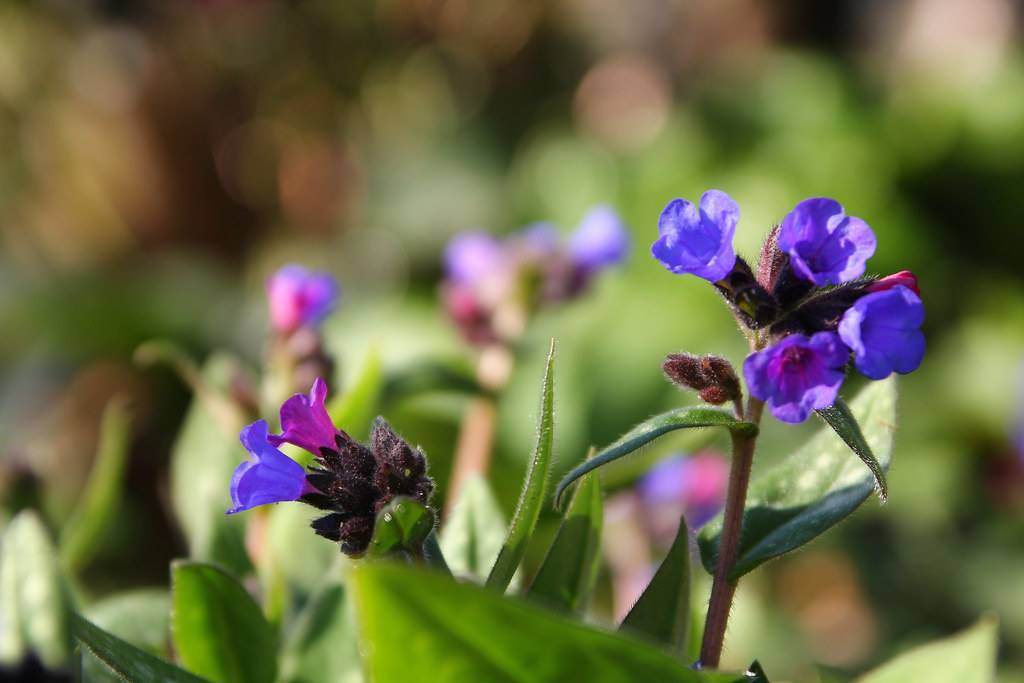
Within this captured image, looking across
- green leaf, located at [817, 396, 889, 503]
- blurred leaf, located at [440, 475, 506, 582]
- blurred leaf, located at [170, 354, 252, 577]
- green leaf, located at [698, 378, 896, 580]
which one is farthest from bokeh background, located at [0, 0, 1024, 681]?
green leaf, located at [817, 396, 889, 503]

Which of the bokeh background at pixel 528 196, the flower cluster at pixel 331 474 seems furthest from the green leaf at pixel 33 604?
the bokeh background at pixel 528 196

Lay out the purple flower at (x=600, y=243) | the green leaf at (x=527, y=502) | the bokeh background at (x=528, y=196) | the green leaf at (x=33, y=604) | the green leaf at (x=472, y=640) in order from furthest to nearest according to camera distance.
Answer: the bokeh background at (x=528, y=196)
the purple flower at (x=600, y=243)
the green leaf at (x=33, y=604)
the green leaf at (x=527, y=502)
the green leaf at (x=472, y=640)

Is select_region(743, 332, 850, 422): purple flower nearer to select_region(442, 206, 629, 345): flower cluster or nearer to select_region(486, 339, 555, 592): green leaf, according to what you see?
select_region(486, 339, 555, 592): green leaf

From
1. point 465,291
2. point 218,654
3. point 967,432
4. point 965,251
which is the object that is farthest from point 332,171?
point 218,654

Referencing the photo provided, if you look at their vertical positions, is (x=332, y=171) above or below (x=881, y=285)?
above

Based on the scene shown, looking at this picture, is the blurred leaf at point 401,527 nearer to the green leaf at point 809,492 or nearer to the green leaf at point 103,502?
the green leaf at point 809,492

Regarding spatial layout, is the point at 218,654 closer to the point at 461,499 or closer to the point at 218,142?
the point at 461,499
